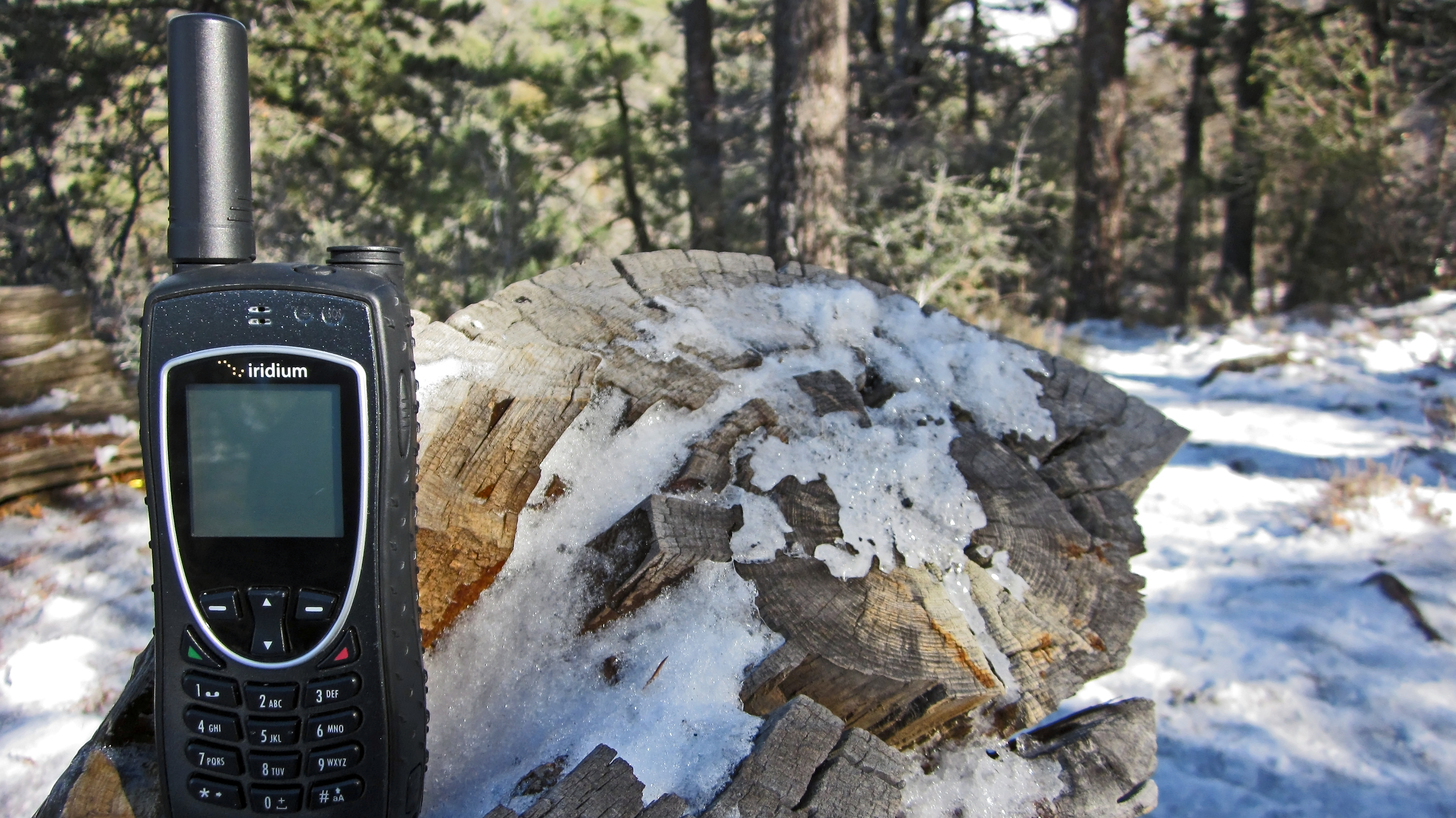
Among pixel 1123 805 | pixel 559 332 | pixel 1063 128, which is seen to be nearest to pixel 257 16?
pixel 559 332

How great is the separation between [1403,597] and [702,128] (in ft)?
29.9

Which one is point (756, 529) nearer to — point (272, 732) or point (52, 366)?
point (272, 732)

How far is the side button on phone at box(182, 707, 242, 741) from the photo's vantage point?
119 cm

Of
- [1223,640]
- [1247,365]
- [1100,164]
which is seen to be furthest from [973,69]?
[1223,640]

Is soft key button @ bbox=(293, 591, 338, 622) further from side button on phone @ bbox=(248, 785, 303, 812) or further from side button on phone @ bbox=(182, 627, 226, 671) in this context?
side button on phone @ bbox=(248, 785, 303, 812)

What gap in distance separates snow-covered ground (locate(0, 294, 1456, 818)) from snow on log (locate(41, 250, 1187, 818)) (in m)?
0.02

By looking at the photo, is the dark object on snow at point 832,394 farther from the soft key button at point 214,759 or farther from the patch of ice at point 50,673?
the patch of ice at point 50,673

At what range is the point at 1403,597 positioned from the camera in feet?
9.11

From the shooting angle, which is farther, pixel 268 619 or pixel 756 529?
pixel 756 529

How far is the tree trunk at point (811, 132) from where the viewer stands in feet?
20.7

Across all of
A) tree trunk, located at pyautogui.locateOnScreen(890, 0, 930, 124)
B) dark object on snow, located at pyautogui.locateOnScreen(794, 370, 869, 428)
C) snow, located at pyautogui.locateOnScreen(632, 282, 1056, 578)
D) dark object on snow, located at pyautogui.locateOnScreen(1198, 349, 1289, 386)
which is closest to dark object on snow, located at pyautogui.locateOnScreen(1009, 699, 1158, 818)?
snow, located at pyautogui.locateOnScreen(632, 282, 1056, 578)

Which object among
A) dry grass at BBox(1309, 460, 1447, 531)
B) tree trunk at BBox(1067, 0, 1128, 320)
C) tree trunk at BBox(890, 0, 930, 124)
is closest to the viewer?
dry grass at BBox(1309, 460, 1447, 531)

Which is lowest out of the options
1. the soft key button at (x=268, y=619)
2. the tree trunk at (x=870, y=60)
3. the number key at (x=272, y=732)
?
the number key at (x=272, y=732)

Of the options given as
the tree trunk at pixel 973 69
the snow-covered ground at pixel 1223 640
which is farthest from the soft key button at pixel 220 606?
the tree trunk at pixel 973 69
